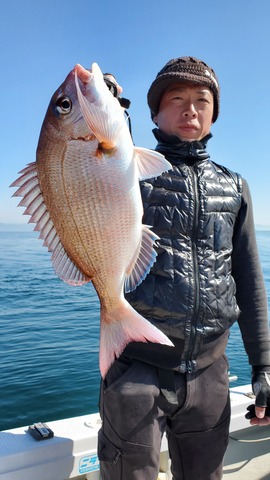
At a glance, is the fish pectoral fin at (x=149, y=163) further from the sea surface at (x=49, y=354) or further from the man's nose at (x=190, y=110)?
the sea surface at (x=49, y=354)

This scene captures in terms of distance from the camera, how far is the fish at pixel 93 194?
1.48 metres

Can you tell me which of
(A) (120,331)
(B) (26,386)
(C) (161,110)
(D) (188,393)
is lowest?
(B) (26,386)

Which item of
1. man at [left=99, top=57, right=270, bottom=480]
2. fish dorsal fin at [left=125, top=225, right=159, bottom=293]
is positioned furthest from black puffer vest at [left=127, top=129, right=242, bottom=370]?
fish dorsal fin at [left=125, top=225, right=159, bottom=293]

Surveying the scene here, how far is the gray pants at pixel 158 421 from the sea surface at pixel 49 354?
1083mm

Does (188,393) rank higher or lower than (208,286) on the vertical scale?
lower

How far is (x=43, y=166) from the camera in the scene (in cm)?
152

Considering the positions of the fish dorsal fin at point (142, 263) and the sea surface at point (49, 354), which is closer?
the fish dorsal fin at point (142, 263)

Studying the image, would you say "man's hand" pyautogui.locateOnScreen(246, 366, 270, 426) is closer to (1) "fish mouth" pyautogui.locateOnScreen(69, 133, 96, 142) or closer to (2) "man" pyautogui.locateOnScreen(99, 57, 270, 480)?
(2) "man" pyautogui.locateOnScreen(99, 57, 270, 480)

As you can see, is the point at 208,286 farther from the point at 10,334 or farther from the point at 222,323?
the point at 10,334

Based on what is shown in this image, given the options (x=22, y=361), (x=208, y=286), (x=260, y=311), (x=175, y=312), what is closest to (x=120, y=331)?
Answer: (x=175, y=312)

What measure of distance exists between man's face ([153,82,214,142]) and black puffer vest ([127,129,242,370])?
0.18 ft

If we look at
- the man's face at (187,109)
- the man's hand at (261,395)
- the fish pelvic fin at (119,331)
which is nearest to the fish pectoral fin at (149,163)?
the fish pelvic fin at (119,331)

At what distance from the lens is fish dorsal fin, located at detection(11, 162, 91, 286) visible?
1.56m

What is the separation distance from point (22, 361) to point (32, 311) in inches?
155
